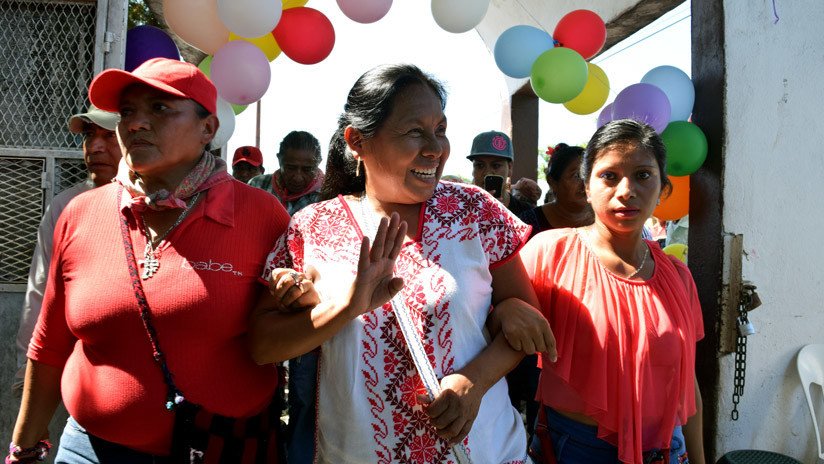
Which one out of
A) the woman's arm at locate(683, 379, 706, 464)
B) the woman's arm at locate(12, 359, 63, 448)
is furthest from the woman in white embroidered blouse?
the woman's arm at locate(683, 379, 706, 464)

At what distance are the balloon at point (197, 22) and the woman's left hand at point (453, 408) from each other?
2655 mm

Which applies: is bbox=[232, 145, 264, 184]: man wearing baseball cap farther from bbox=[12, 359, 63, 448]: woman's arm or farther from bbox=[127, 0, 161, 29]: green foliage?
bbox=[12, 359, 63, 448]: woman's arm

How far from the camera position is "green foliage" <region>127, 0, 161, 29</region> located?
4.18 metres

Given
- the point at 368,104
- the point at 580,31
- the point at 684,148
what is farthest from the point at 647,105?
the point at 368,104

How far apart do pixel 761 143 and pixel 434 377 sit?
2.78 m

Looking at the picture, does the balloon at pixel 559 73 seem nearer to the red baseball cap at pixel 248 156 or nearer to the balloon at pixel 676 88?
the balloon at pixel 676 88

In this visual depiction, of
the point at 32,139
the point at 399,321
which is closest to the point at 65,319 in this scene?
the point at 399,321

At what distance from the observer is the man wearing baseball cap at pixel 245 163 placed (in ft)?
21.7

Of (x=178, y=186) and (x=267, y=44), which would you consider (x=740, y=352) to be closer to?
(x=178, y=186)

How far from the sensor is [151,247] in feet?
5.86

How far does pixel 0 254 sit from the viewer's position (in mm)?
2826

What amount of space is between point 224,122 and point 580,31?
7.83ft

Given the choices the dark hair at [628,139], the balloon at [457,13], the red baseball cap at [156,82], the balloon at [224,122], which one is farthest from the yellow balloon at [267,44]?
the dark hair at [628,139]

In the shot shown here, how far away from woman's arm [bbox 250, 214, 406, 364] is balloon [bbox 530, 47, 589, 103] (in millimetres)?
2601
